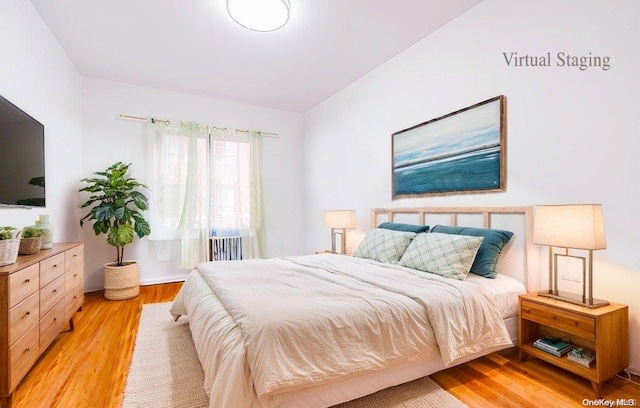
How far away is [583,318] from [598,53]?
160cm

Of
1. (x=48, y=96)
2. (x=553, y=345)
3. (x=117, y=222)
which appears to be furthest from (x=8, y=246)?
(x=553, y=345)

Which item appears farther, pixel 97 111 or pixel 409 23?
→ pixel 97 111

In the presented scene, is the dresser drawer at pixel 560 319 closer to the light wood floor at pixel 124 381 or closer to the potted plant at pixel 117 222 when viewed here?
the light wood floor at pixel 124 381

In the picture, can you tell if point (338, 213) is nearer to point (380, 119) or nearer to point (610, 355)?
point (380, 119)

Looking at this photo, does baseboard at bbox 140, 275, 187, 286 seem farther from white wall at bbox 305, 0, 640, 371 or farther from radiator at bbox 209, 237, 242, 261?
white wall at bbox 305, 0, 640, 371

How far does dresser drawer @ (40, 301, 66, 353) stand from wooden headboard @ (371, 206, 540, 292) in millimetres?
3102

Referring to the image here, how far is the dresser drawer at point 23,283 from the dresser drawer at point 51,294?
129 mm

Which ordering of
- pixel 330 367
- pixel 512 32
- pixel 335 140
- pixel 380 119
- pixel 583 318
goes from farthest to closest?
pixel 335 140, pixel 380 119, pixel 512 32, pixel 583 318, pixel 330 367

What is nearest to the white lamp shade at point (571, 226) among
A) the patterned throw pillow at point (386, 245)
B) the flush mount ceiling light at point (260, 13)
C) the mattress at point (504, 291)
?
the mattress at point (504, 291)

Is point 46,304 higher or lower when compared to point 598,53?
lower

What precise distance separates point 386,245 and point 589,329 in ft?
4.81

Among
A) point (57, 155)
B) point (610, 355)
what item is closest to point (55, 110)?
point (57, 155)

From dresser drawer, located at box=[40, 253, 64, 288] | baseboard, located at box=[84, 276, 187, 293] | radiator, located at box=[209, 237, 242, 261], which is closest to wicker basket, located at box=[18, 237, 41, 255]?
dresser drawer, located at box=[40, 253, 64, 288]

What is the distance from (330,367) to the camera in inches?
53.5
